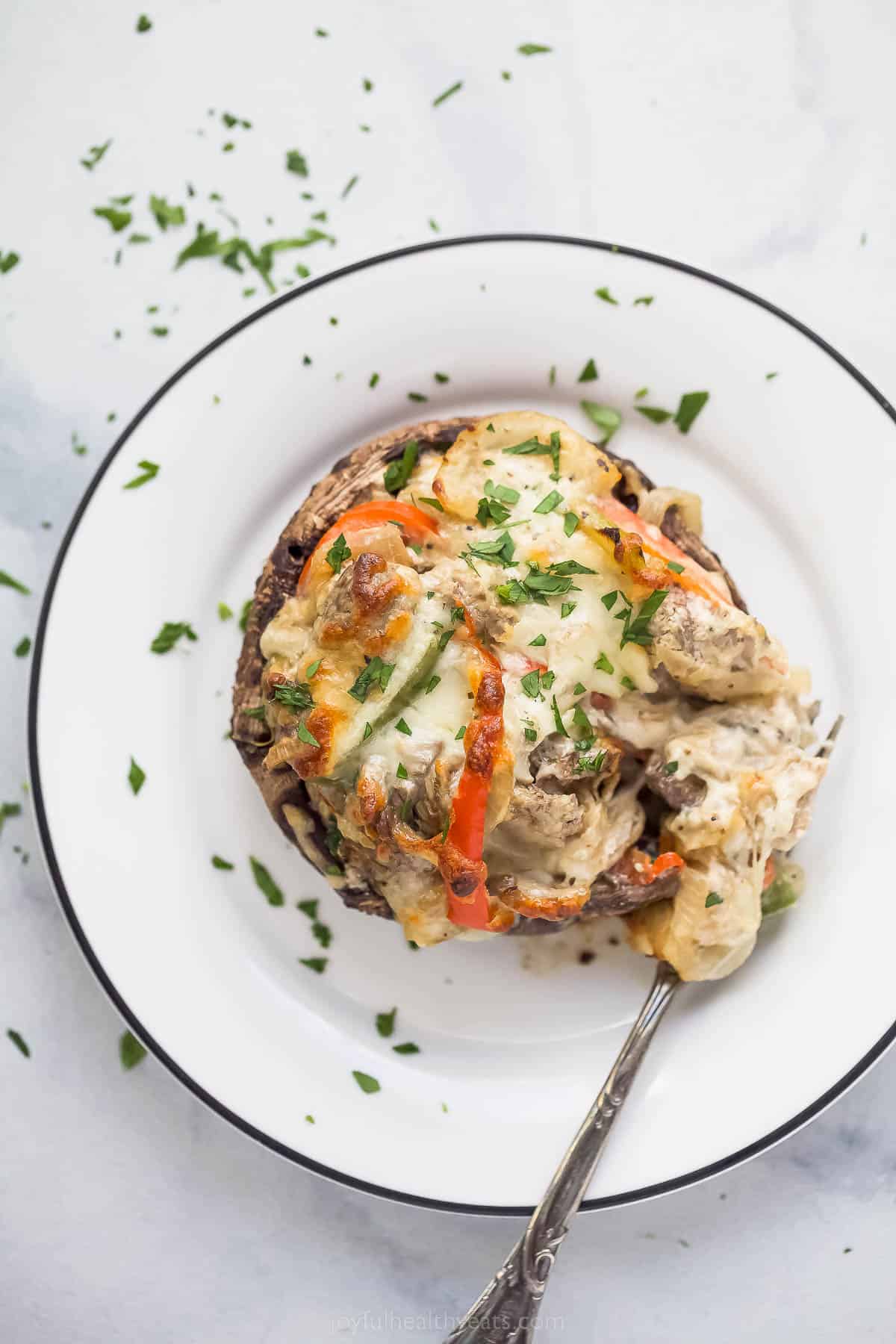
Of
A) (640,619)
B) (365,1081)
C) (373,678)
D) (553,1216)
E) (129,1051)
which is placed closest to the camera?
(373,678)

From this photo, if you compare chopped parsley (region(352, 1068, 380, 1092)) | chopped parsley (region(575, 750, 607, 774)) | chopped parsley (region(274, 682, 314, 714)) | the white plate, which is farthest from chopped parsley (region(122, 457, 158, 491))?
chopped parsley (region(352, 1068, 380, 1092))

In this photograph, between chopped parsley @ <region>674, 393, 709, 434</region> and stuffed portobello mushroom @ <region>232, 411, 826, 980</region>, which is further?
chopped parsley @ <region>674, 393, 709, 434</region>

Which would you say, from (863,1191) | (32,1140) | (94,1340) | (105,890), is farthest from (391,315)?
(94,1340)

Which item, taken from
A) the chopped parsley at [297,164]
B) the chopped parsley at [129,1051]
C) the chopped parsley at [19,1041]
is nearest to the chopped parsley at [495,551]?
the chopped parsley at [297,164]

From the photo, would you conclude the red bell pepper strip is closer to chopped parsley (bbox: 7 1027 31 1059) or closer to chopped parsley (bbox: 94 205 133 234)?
chopped parsley (bbox: 94 205 133 234)

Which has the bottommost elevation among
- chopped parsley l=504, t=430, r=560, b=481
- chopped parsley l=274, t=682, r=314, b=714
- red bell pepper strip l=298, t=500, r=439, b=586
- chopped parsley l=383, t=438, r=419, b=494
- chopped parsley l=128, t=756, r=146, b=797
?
chopped parsley l=128, t=756, r=146, b=797

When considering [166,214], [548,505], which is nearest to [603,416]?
[548,505]

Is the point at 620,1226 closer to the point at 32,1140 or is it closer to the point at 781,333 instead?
the point at 32,1140

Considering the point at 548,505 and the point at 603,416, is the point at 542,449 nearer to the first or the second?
the point at 548,505
